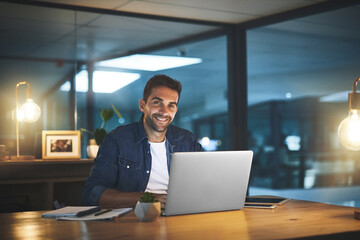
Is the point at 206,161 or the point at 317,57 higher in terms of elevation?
the point at 317,57

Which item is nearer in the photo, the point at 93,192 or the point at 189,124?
the point at 93,192

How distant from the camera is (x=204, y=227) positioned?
1853 millimetres

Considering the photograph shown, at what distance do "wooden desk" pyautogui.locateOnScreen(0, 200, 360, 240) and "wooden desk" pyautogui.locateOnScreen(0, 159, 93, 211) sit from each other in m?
1.82

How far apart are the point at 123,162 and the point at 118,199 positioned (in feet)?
1.27

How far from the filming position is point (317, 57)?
474 cm

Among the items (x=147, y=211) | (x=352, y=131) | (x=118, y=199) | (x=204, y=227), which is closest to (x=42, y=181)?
(x=118, y=199)

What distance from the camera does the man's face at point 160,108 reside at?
2.82m

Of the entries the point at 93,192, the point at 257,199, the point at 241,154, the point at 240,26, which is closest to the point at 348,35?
the point at 240,26

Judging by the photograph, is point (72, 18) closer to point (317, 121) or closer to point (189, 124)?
point (189, 124)

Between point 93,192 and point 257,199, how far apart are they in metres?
0.91

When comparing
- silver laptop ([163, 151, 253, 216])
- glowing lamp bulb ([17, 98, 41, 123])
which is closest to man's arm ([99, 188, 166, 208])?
silver laptop ([163, 151, 253, 216])

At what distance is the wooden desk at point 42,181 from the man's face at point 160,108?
1.50 metres

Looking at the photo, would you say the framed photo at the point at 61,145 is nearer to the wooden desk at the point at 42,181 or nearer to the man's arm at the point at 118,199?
the wooden desk at the point at 42,181

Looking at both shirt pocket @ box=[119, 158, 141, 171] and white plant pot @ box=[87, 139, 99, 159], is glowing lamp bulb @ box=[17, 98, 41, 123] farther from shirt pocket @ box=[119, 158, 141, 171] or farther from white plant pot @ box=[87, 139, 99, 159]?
shirt pocket @ box=[119, 158, 141, 171]
